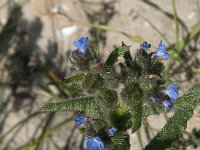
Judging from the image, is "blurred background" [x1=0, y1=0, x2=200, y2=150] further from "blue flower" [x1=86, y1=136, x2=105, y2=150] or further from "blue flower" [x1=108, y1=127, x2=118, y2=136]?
"blue flower" [x1=86, y1=136, x2=105, y2=150]

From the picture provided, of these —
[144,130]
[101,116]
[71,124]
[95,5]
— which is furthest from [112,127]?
[95,5]

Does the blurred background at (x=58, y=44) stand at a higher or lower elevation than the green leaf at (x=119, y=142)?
higher

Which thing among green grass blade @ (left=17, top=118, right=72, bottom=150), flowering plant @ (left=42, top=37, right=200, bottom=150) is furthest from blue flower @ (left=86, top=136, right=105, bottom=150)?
green grass blade @ (left=17, top=118, right=72, bottom=150)

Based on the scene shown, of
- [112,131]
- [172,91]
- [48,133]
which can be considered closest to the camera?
[172,91]

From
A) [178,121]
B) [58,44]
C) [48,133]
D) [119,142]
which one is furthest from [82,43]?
[58,44]

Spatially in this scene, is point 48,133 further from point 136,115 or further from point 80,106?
point 136,115

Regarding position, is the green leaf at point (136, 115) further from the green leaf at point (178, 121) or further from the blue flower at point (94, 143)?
the green leaf at point (178, 121)

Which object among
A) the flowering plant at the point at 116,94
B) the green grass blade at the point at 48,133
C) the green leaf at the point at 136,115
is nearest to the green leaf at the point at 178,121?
the flowering plant at the point at 116,94

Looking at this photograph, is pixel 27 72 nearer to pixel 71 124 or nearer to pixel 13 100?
pixel 13 100

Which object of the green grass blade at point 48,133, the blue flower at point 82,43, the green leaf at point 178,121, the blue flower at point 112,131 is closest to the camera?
the blue flower at point 112,131
